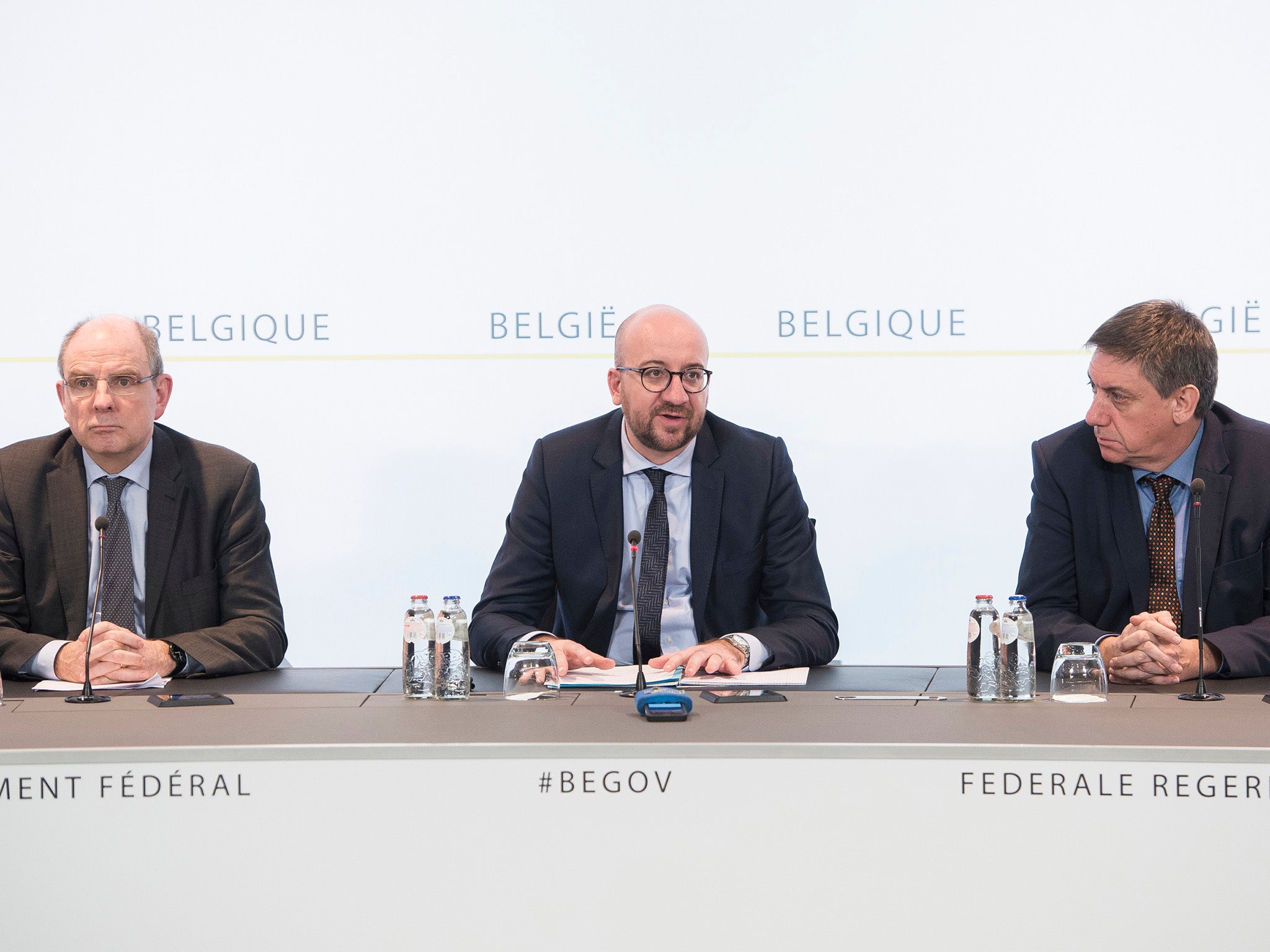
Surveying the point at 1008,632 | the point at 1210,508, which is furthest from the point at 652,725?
the point at 1210,508

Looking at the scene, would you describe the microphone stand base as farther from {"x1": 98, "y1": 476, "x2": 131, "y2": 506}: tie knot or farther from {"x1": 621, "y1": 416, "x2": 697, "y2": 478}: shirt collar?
{"x1": 98, "y1": 476, "x2": 131, "y2": 506}: tie knot

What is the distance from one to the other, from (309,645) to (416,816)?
230 centimetres

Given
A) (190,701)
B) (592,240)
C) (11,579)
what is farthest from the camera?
(592,240)

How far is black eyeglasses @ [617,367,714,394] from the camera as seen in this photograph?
3.10 m

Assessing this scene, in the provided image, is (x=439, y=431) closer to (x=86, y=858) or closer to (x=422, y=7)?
(x=422, y=7)

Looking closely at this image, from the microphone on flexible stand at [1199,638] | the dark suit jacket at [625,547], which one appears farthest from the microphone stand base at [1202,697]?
the dark suit jacket at [625,547]

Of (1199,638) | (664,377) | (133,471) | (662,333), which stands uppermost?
(662,333)

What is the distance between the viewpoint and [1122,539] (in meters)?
2.91

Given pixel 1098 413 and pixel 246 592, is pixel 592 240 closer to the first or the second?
pixel 246 592

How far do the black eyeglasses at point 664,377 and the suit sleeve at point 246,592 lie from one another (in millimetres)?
997

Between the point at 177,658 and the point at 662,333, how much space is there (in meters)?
1.34

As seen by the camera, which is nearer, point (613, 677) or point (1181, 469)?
point (613, 677)

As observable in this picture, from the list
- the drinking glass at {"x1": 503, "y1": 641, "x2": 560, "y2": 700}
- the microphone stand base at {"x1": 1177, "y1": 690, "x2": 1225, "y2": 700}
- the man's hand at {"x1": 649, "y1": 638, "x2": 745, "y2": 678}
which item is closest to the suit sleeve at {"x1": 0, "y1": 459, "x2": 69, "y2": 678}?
the drinking glass at {"x1": 503, "y1": 641, "x2": 560, "y2": 700}

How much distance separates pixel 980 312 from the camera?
3785 millimetres
